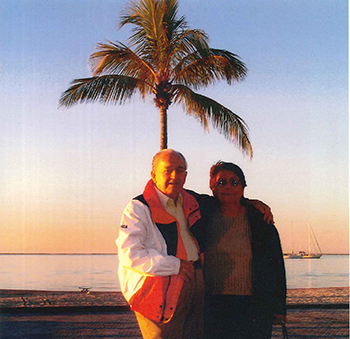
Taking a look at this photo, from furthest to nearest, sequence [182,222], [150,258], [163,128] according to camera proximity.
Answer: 1. [163,128]
2. [182,222]
3. [150,258]

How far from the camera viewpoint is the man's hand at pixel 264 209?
3.93 metres

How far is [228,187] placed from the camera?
155 inches

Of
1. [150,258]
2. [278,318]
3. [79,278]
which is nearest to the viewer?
[150,258]

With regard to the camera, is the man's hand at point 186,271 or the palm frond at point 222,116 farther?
the palm frond at point 222,116

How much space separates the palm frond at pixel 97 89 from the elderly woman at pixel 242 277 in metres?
6.86

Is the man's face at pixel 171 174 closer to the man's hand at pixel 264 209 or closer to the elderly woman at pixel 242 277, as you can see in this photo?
the elderly woman at pixel 242 277

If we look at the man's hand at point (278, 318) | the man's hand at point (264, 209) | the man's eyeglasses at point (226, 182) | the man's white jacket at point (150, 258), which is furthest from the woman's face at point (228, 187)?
the man's hand at point (278, 318)

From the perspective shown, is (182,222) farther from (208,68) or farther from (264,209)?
(208,68)

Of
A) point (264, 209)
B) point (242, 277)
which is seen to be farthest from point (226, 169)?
point (242, 277)

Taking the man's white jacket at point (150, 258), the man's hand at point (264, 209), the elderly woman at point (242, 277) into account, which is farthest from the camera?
the man's hand at point (264, 209)

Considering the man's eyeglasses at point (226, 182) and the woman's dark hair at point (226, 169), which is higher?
the woman's dark hair at point (226, 169)

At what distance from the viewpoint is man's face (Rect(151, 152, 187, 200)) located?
3691mm

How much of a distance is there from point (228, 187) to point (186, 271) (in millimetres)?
730

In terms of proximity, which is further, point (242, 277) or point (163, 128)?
point (163, 128)
